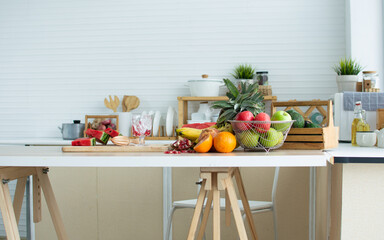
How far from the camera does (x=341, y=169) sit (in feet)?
6.66

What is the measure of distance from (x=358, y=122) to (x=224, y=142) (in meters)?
1.38

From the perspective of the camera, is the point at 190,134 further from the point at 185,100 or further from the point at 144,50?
the point at 144,50

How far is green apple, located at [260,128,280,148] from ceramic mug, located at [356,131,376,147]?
3.25 feet

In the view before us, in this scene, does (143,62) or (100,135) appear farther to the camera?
(143,62)

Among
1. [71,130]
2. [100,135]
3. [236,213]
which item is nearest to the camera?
[236,213]

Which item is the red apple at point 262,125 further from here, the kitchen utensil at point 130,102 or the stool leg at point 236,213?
the kitchen utensil at point 130,102

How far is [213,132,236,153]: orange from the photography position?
1.84m

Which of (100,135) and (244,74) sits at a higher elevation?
(244,74)

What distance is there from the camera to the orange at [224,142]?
72.4 inches

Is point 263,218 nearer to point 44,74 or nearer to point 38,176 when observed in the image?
point 38,176

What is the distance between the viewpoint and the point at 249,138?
1.84m

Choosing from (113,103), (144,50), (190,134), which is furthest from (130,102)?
(190,134)

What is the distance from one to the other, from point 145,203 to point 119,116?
102 centimetres

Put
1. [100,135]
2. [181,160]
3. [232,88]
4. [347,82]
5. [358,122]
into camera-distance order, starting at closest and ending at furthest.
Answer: [181,160] < [232,88] < [100,135] < [358,122] < [347,82]
